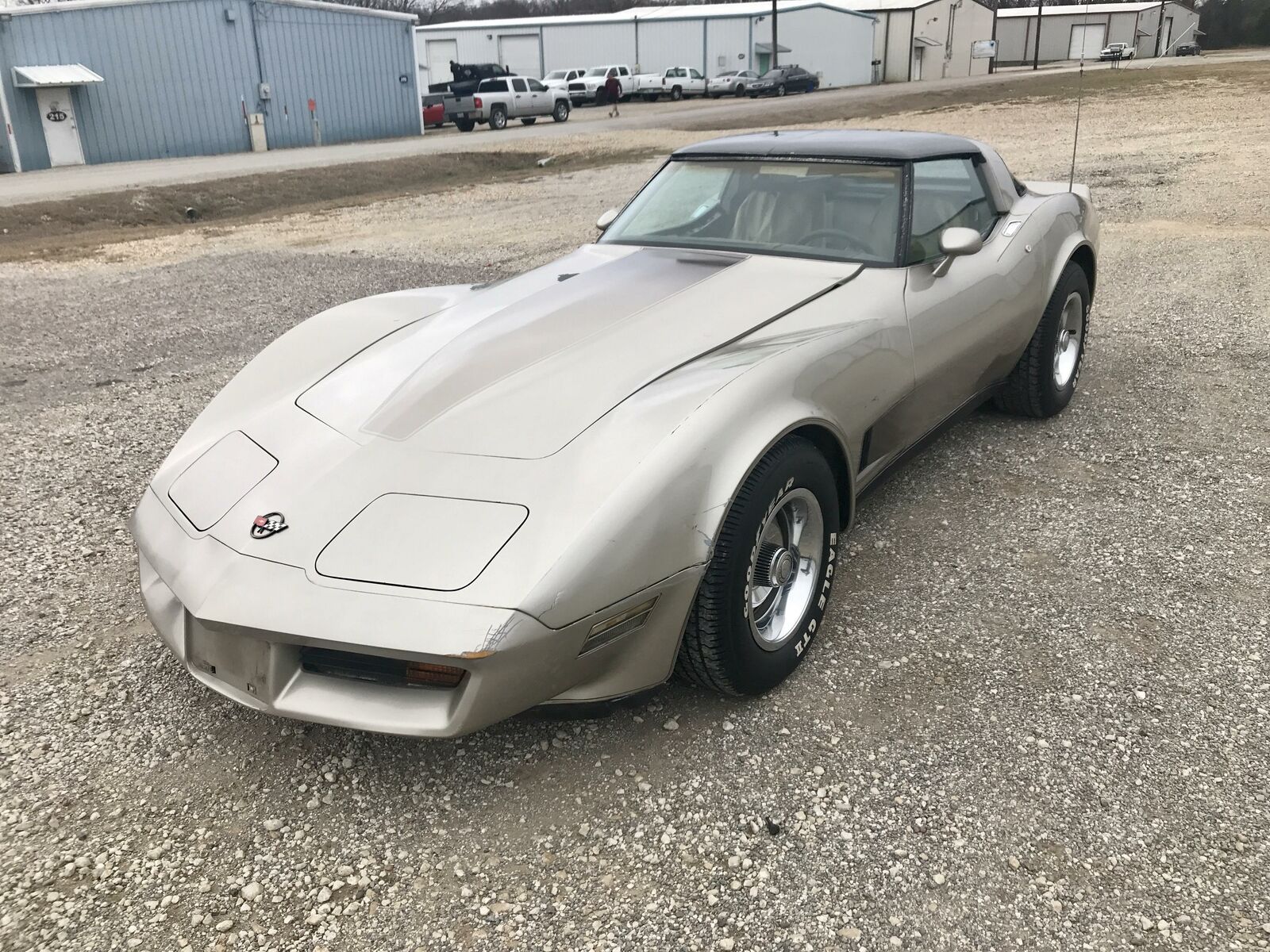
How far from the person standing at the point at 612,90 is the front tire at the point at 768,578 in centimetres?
3298

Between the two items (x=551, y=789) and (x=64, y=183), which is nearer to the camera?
(x=551, y=789)

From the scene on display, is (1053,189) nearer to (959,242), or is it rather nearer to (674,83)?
Answer: (959,242)

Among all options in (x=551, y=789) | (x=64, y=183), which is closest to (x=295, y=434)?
(x=551, y=789)

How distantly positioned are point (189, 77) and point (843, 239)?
26.5 meters

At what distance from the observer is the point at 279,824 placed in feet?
7.55

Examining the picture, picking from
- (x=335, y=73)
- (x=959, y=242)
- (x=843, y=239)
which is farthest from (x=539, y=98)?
(x=959, y=242)

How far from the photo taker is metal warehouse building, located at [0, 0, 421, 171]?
74.9 feet

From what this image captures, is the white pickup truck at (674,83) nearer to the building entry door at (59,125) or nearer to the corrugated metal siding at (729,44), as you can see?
the corrugated metal siding at (729,44)

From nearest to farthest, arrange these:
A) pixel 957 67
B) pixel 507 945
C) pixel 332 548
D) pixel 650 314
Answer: pixel 507 945, pixel 332 548, pixel 650 314, pixel 957 67

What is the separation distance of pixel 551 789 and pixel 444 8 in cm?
10579

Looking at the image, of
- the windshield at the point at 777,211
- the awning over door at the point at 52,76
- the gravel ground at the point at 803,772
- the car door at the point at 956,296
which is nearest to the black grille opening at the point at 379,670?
the gravel ground at the point at 803,772

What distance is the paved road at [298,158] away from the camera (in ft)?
55.4

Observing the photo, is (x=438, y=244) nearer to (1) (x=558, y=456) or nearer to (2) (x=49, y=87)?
(1) (x=558, y=456)

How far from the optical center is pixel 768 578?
2709 mm
